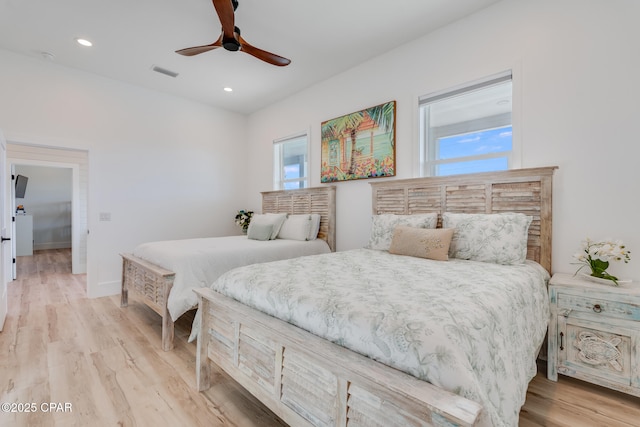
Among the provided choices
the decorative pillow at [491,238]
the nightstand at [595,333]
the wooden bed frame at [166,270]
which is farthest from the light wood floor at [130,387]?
the decorative pillow at [491,238]

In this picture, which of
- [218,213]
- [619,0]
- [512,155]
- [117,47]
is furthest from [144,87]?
[619,0]

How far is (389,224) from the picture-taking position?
2.92 metres

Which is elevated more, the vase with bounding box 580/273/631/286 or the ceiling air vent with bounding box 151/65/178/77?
the ceiling air vent with bounding box 151/65/178/77

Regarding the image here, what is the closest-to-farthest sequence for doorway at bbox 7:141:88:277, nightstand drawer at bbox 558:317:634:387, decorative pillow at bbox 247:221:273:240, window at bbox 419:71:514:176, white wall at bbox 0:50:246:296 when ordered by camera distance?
1. nightstand drawer at bbox 558:317:634:387
2. window at bbox 419:71:514:176
3. white wall at bbox 0:50:246:296
4. decorative pillow at bbox 247:221:273:240
5. doorway at bbox 7:141:88:277

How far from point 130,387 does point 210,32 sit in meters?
3.12

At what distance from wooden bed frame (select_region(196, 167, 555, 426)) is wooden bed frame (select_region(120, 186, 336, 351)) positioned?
0.78m

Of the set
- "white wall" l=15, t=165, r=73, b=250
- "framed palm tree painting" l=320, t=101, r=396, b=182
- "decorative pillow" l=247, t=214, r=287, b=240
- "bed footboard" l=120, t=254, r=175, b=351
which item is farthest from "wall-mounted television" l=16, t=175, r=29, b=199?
"framed palm tree painting" l=320, t=101, r=396, b=182

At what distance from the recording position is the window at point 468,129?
2672 mm

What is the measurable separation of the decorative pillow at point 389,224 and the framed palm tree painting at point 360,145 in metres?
0.57

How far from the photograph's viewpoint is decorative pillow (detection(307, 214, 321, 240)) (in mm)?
3871

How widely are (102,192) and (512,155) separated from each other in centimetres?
475

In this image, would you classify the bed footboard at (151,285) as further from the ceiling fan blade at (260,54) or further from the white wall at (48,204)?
the white wall at (48,204)

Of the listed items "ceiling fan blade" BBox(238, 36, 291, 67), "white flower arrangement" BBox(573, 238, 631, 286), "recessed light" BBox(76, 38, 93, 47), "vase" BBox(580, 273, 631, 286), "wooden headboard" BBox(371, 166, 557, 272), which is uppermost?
"recessed light" BBox(76, 38, 93, 47)

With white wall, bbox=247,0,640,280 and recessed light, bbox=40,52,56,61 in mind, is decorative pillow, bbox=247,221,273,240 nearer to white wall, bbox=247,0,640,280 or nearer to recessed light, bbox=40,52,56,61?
white wall, bbox=247,0,640,280
